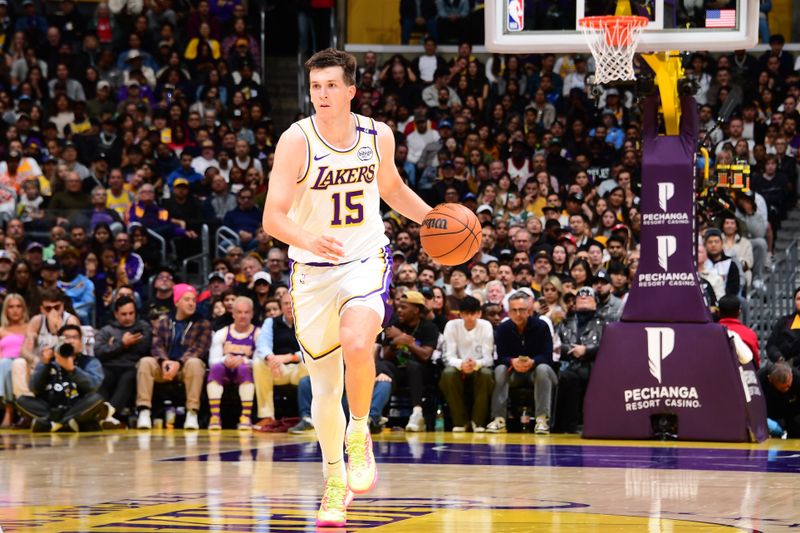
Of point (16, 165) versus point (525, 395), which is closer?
point (525, 395)

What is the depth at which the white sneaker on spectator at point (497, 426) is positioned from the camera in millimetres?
13320

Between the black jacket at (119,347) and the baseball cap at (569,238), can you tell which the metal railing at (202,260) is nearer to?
the black jacket at (119,347)

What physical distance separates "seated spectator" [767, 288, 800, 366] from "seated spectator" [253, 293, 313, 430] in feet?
15.6

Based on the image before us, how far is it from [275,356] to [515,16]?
448 centimetres

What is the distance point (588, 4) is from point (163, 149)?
8.76m

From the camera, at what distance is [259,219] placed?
58.1 ft

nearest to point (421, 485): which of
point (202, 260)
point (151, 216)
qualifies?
point (202, 260)

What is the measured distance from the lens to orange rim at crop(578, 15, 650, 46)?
36.6 ft

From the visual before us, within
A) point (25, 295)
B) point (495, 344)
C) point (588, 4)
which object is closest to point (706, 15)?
point (588, 4)

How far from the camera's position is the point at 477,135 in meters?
19.1

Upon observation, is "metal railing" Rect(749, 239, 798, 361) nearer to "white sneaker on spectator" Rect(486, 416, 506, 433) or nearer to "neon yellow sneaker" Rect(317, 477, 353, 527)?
"white sneaker on spectator" Rect(486, 416, 506, 433)

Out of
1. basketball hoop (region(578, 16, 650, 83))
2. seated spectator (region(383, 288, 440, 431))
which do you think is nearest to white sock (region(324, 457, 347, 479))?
basketball hoop (region(578, 16, 650, 83))

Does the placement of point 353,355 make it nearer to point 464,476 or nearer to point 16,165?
point 464,476

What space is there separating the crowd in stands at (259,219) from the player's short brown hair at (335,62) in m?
5.87
